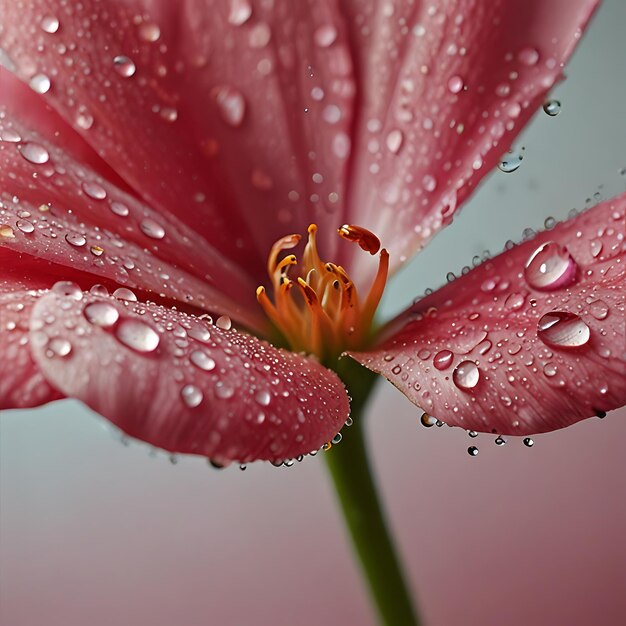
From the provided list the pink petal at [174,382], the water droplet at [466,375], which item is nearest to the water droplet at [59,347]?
the pink petal at [174,382]

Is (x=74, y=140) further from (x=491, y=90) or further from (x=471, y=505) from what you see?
(x=471, y=505)

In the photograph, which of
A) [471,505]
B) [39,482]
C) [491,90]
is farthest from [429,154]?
[39,482]

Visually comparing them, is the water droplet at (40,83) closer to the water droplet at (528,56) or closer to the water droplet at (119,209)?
the water droplet at (119,209)

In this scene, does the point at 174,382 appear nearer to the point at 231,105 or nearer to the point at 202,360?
the point at 202,360

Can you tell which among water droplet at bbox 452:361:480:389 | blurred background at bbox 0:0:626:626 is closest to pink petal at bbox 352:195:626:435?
water droplet at bbox 452:361:480:389

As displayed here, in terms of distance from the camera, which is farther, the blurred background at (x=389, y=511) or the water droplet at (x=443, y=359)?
the blurred background at (x=389, y=511)

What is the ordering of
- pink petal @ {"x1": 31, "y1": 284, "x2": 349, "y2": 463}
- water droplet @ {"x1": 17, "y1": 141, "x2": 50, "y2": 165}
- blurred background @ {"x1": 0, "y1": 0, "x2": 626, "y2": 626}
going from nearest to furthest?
1. pink petal @ {"x1": 31, "y1": 284, "x2": 349, "y2": 463}
2. water droplet @ {"x1": 17, "y1": 141, "x2": 50, "y2": 165}
3. blurred background @ {"x1": 0, "y1": 0, "x2": 626, "y2": 626}

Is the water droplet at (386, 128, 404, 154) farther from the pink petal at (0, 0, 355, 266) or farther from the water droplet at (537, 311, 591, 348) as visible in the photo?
the water droplet at (537, 311, 591, 348)
